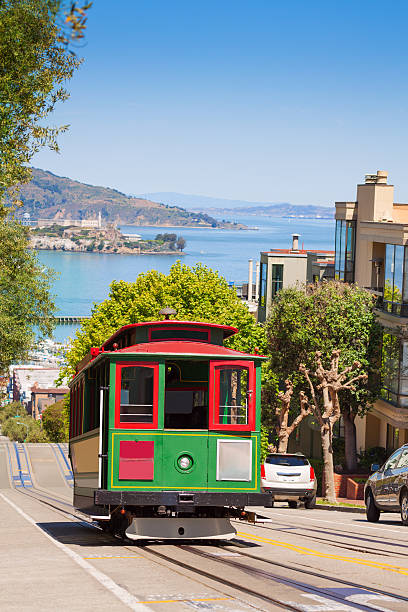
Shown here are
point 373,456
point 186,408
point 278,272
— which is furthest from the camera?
point 278,272

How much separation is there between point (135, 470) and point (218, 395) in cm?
168

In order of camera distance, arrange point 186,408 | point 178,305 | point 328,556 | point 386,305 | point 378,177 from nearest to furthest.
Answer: point 328,556
point 186,408
point 386,305
point 178,305
point 378,177

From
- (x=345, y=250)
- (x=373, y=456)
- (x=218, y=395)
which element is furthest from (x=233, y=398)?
(x=345, y=250)

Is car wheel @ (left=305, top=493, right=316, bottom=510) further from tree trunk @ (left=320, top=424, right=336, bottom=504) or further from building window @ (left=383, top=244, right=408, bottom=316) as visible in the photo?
building window @ (left=383, top=244, right=408, bottom=316)

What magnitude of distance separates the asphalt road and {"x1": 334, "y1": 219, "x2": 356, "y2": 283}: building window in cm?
3533

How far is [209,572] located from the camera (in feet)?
38.5

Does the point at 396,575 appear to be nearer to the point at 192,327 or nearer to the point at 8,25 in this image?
the point at 192,327

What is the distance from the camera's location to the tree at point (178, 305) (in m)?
48.8

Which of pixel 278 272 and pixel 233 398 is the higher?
pixel 278 272

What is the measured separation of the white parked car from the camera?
28.0m

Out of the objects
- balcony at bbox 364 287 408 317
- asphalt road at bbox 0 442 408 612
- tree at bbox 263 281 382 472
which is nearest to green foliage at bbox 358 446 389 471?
tree at bbox 263 281 382 472

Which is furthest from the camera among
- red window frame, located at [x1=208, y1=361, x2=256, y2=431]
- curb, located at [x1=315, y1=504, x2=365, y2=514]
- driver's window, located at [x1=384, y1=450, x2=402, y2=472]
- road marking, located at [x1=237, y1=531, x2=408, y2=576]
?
curb, located at [x1=315, y1=504, x2=365, y2=514]

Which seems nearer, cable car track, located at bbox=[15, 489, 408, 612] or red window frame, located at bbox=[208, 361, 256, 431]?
cable car track, located at bbox=[15, 489, 408, 612]

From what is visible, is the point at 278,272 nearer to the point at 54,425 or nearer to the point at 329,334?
the point at 329,334
